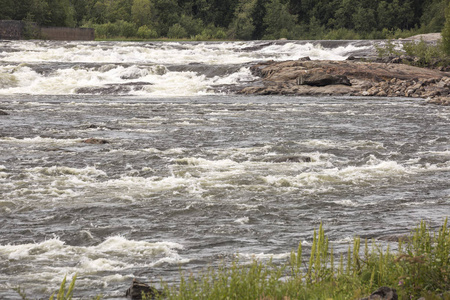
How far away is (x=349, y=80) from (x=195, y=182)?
2597 cm

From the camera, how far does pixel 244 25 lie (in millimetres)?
95125

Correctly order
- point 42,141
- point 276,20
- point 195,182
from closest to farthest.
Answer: point 195,182 < point 42,141 < point 276,20

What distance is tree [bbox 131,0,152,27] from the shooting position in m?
92.5

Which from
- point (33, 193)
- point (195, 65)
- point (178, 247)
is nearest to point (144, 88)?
point (195, 65)

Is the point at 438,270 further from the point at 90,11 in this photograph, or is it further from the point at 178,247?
the point at 90,11

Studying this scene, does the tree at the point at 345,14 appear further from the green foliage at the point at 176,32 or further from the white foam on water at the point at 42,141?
the white foam on water at the point at 42,141

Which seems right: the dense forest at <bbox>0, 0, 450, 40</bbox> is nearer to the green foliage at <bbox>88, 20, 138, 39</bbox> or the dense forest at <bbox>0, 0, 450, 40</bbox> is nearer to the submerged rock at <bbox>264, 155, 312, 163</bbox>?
the green foliage at <bbox>88, 20, 138, 39</bbox>

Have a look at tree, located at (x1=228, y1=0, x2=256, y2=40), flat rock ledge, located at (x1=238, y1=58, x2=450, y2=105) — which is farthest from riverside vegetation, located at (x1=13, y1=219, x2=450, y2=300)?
tree, located at (x1=228, y1=0, x2=256, y2=40)

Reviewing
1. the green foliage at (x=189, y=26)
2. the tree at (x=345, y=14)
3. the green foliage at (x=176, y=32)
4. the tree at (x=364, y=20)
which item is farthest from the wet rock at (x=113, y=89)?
the tree at (x=345, y=14)

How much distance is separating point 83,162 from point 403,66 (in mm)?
28791

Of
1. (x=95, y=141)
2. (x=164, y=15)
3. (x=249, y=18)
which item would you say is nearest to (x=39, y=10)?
(x=164, y=15)

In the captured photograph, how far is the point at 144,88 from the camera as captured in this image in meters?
37.3

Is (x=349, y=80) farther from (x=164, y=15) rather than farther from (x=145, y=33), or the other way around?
(x=164, y=15)

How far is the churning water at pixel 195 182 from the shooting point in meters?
8.26
